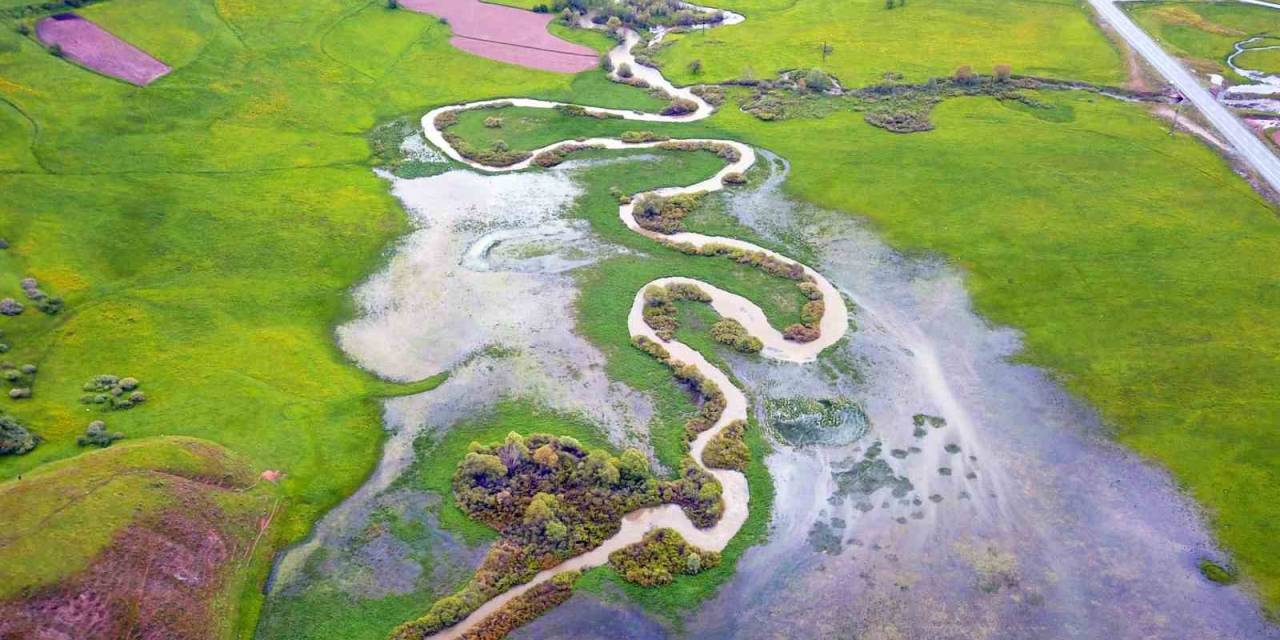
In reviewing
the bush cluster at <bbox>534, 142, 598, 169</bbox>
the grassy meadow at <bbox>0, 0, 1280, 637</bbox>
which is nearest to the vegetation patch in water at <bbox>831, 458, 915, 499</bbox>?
the grassy meadow at <bbox>0, 0, 1280, 637</bbox>

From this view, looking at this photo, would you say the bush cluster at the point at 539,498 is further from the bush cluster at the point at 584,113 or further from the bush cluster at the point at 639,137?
the bush cluster at the point at 584,113

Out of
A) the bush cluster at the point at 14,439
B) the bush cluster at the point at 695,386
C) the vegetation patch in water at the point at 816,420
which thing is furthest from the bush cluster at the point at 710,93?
the bush cluster at the point at 14,439

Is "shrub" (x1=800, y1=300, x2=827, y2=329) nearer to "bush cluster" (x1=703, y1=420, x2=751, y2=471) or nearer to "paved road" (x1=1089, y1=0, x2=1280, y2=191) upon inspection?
"bush cluster" (x1=703, y1=420, x2=751, y2=471)

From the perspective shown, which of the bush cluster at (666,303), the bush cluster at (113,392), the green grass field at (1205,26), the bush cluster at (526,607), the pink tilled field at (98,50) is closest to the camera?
the bush cluster at (526,607)

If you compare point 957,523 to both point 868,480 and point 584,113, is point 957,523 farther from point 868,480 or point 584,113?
point 584,113

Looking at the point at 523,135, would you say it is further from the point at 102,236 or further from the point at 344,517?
the point at 344,517

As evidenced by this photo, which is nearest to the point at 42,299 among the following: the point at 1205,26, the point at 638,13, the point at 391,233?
the point at 391,233

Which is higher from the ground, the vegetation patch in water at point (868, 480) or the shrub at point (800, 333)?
the shrub at point (800, 333)
